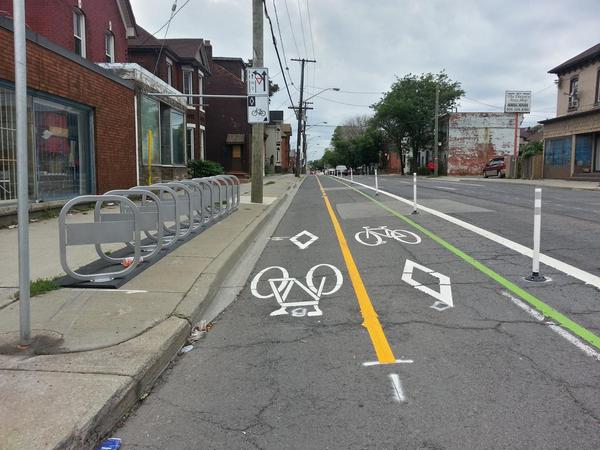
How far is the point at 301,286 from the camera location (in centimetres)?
679

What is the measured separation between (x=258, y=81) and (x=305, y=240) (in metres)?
7.30

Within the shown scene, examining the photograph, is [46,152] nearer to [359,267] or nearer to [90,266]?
[90,266]

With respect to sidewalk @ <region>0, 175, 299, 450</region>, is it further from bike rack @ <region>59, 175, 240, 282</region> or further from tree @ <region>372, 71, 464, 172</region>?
tree @ <region>372, 71, 464, 172</region>

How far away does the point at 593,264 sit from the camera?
290 inches

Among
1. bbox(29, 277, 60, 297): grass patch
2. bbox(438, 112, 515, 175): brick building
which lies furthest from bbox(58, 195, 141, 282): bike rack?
Result: bbox(438, 112, 515, 175): brick building

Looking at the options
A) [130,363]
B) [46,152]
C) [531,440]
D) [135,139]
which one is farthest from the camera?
[135,139]

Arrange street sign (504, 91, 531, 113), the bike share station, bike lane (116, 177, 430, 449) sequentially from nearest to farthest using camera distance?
bike lane (116, 177, 430, 449) < the bike share station < street sign (504, 91, 531, 113)

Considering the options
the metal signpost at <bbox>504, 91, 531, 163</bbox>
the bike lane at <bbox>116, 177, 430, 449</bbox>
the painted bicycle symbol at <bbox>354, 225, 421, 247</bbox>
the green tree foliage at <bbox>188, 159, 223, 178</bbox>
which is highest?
the metal signpost at <bbox>504, 91, 531, 163</bbox>

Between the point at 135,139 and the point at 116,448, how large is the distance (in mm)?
15427

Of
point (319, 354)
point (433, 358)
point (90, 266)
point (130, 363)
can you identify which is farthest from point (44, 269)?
point (433, 358)

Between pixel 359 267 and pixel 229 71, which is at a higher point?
pixel 229 71

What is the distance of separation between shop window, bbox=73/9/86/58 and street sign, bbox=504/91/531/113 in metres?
38.0

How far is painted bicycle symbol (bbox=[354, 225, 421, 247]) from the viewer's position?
379 inches

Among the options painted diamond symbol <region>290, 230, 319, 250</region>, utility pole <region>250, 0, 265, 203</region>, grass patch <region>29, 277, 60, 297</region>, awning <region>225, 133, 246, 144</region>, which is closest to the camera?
grass patch <region>29, 277, 60, 297</region>
